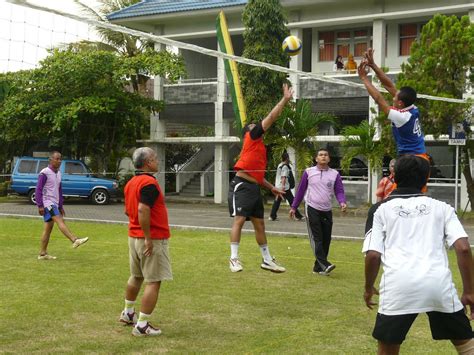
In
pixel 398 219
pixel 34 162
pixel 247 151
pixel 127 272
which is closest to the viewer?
pixel 398 219

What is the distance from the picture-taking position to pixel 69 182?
27375mm

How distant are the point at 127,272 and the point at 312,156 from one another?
48.0 ft

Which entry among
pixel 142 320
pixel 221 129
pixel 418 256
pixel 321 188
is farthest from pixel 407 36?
pixel 418 256

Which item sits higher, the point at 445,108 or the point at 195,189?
the point at 445,108

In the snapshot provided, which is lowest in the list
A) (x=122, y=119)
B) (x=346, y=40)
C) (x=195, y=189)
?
(x=195, y=189)

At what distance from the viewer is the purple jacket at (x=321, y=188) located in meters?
10.3

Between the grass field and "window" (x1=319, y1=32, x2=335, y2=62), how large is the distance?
1852 cm

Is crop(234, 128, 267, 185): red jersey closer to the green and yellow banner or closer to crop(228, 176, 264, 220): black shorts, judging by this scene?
crop(228, 176, 264, 220): black shorts

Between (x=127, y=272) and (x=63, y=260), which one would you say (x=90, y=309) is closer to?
(x=127, y=272)

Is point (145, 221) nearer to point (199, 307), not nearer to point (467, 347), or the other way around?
point (199, 307)

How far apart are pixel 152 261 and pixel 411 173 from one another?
9.96 feet

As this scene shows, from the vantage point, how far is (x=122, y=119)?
96.8 ft

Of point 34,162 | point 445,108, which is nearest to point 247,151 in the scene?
point 445,108

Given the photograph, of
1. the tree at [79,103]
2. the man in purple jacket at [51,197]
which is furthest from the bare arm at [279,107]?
the tree at [79,103]
